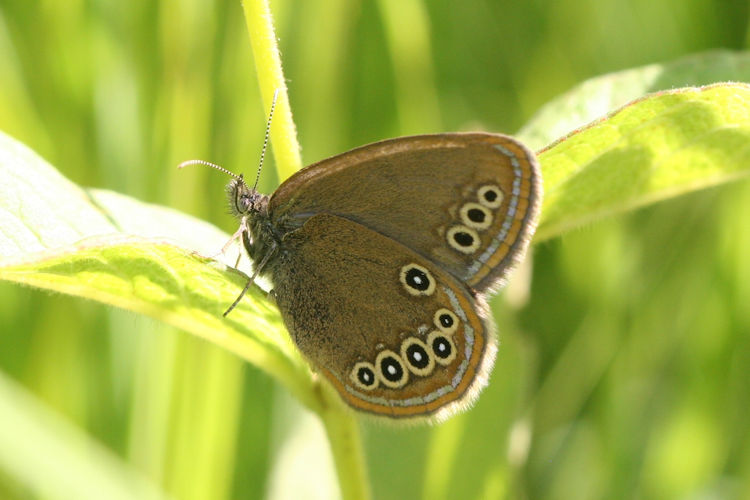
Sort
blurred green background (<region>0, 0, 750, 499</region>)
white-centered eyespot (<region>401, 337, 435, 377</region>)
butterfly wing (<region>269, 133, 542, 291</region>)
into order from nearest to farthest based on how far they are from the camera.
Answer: butterfly wing (<region>269, 133, 542, 291</region>) → white-centered eyespot (<region>401, 337, 435, 377</region>) → blurred green background (<region>0, 0, 750, 499</region>)

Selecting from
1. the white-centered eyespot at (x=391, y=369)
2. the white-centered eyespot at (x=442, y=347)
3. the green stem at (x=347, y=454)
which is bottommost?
the green stem at (x=347, y=454)

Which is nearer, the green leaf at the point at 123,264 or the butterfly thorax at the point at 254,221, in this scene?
the green leaf at the point at 123,264

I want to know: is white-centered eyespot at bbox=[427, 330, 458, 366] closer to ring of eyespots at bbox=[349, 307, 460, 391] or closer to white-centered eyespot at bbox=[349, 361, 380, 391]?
ring of eyespots at bbox=[349, 307, 460, 391]

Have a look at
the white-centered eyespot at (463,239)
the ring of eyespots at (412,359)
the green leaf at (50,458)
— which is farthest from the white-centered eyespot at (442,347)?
the green leaf at (50,458)

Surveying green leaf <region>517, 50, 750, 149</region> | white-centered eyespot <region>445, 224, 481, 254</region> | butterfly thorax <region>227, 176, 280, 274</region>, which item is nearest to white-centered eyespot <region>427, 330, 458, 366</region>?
white-centered eyespot <region>445, 224, 481, 254</region>

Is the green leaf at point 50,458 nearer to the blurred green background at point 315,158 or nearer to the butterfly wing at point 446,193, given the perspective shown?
the blurred green background at point 315,158

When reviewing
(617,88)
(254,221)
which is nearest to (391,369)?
(254,221)

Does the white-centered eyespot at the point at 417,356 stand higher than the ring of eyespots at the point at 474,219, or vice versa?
the ring of eyespots at the point at 474,219

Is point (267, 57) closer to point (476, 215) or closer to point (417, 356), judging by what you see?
point (476, 215)
